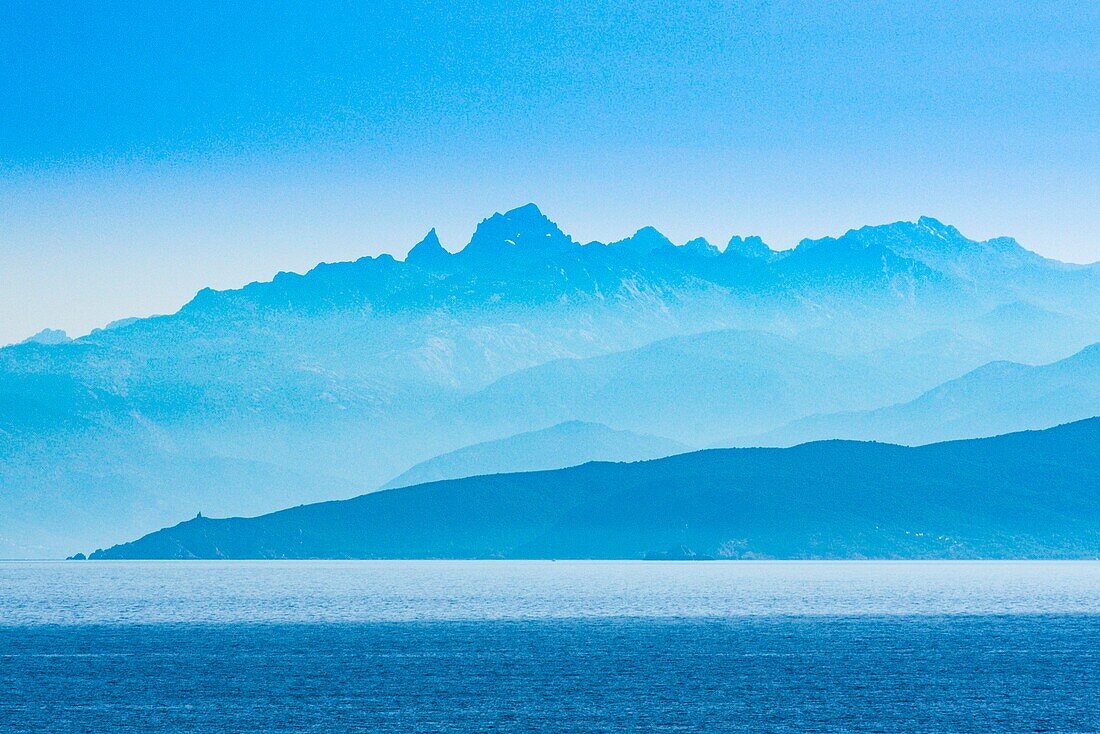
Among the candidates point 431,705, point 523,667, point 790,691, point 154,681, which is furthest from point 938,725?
point 154,681

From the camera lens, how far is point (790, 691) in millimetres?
144750

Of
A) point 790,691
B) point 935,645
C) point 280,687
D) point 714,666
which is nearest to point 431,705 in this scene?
point 280,687

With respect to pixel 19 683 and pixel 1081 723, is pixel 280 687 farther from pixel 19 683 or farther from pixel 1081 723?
pixel 1081 723

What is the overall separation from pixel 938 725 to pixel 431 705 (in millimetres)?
41901

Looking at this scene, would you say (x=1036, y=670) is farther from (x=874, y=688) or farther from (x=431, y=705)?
(x=431, y=705)

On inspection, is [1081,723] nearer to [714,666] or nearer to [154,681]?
[714,666]

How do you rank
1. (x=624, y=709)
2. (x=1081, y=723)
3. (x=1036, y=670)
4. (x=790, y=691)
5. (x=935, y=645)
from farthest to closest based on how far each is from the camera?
(x=935, y=645)
(x=1036, y=670)
(x=790, y=691)
(x=624, y=709)
(x=1081, y=723)

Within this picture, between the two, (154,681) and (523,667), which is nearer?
(154,681)

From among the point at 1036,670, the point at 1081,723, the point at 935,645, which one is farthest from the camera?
the point at 935,645

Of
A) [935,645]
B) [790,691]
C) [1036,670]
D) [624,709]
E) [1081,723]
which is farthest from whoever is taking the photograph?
[935,645]

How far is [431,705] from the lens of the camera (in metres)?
134

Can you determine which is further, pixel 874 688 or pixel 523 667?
pixel 523 667

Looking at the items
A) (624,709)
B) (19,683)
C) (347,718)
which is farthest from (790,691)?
(19,683)

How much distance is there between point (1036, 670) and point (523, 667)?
5340 cm
